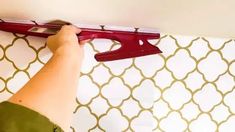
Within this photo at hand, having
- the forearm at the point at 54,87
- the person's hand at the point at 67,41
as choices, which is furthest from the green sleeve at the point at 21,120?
the person's hand at the point at 67,41

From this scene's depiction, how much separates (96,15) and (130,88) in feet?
0.83

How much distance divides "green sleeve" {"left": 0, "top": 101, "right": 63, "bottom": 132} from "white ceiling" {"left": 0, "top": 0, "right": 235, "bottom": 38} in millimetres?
319

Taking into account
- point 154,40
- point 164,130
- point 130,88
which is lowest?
point 164,130

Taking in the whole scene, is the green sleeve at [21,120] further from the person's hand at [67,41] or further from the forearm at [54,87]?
the person's hand at [67,41]

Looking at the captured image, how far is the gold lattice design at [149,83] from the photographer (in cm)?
100

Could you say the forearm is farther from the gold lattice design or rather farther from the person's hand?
the gold lattice design

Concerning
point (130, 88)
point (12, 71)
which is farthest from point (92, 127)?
point (12, 71)

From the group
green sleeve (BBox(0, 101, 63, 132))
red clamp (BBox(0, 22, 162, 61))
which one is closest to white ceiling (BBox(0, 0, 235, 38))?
red clamp (BBox(0, 22, 162, 61))

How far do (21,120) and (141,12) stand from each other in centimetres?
41

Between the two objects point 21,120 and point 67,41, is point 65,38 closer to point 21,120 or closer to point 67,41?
point 67,41

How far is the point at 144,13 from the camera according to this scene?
2.83 feet

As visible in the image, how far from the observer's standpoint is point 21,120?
58 cm

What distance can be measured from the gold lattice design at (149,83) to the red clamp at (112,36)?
0.04 meters

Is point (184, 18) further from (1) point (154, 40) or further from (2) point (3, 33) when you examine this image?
(2) point (3, 33)
